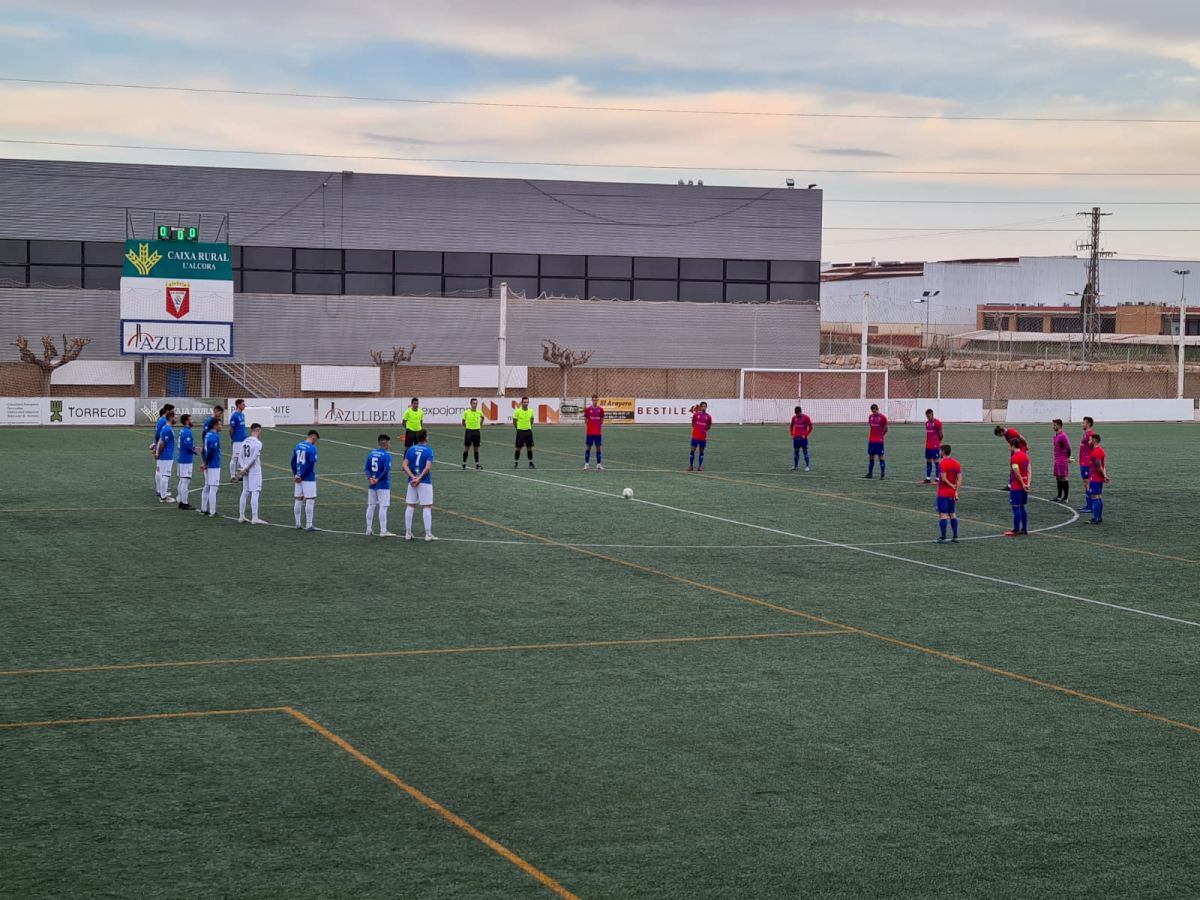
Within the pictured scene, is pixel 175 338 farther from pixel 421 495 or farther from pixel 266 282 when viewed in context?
pixel 421 495

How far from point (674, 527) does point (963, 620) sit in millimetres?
9193

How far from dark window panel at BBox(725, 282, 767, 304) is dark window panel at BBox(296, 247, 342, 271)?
21238 mm

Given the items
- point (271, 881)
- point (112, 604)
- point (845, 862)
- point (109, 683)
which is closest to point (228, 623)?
point (112, 604)

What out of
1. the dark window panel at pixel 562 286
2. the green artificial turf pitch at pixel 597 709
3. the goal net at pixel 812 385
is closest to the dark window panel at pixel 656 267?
the dark window panel at pixel 562 286

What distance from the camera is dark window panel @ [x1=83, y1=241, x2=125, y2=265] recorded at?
68938 millimetres

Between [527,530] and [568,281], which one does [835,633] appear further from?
[568,281]

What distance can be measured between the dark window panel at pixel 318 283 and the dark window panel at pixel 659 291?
16.2 meters

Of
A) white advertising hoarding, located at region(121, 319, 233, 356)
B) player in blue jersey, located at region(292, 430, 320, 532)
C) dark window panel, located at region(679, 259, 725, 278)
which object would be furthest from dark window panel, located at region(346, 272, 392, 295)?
player in blue jersey, located at region(292, 430, 320, 532)

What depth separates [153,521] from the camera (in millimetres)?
25969

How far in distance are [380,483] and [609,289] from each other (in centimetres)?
5257

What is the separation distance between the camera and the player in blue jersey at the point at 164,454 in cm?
2883

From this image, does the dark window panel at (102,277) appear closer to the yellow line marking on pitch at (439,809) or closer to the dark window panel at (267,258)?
the dark window panel at (267,258)

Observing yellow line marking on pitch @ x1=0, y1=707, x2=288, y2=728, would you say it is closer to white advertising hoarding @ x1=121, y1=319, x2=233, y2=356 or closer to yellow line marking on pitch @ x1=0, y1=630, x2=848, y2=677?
yellow line marking on pitch @ x1=0, y1=630, x2=848, y2=677

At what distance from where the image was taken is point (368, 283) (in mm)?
72562
